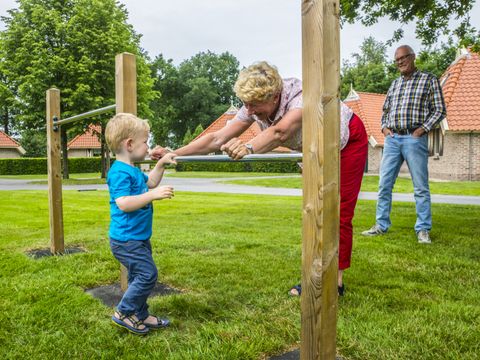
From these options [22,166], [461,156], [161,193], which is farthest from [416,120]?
[22,166]

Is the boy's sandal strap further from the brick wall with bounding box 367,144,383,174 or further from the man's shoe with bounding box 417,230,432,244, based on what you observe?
the brick wall with bounding box 367,144,383,174

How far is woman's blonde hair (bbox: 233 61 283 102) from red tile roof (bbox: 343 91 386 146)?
23584 mm

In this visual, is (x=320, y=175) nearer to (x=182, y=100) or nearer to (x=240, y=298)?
(x=240, y=298)

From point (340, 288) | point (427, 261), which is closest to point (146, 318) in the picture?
point (340, 288)

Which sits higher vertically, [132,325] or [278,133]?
[278,133]

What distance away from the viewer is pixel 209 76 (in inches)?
2378

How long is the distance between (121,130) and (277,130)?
946 millimetres

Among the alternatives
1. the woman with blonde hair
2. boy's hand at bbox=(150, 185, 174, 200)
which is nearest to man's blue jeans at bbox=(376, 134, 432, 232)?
the woman with blonde hair

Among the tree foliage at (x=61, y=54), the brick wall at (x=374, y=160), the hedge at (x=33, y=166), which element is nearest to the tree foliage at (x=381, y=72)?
the brick wall at (x=374, y=160)

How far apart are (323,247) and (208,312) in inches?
56.3

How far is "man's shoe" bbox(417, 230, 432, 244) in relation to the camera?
16.5 ft

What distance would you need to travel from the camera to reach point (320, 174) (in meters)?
1.72

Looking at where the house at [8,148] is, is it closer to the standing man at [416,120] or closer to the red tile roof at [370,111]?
the red tile roof at [370,111]

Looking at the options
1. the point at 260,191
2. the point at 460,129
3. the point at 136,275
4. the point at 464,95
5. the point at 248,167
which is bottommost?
the point at 260,191
